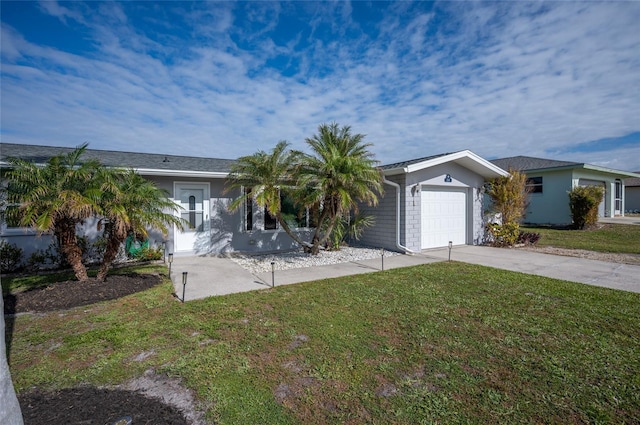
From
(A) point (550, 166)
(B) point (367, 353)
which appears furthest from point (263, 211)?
(A) point (550, 166)

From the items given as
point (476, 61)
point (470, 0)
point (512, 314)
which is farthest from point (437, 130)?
point (512, 314)

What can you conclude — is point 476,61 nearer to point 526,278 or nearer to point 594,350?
point 526,278

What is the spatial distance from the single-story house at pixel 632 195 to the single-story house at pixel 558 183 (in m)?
11.5

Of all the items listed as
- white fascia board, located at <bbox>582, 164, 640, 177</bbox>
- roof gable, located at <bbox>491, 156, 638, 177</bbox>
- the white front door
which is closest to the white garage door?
roof gable, located at <bbox>491, 156, 638, 177</bbox>

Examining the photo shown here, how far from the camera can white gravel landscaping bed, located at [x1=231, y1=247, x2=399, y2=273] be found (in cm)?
839

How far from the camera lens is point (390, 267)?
805 centimetres

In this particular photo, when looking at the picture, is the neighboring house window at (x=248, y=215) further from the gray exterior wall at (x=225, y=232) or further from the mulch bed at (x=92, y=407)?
the mulch bed at (x=92, y=407)

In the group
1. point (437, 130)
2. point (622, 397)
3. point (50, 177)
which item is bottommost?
point (622, 397)

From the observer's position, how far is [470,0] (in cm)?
822

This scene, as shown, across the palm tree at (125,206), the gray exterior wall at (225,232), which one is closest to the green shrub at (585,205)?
the gray exterior wall at (225,232)

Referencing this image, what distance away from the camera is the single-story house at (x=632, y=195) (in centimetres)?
2895

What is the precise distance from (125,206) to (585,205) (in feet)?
65.1

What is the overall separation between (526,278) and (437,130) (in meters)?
11.9

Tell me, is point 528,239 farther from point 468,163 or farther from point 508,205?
point 468,163
